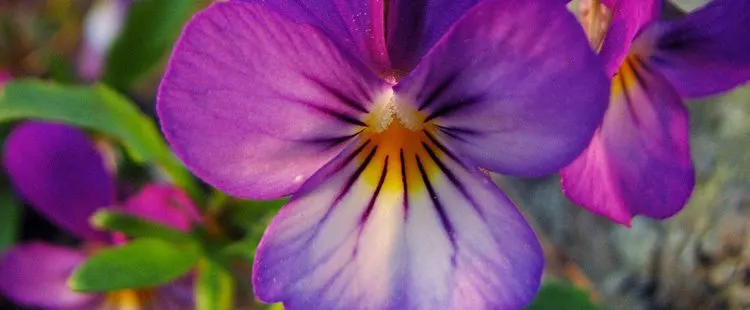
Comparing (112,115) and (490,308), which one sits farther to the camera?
(112,115)

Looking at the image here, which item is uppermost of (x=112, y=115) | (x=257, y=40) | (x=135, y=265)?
(x=257, y=40)

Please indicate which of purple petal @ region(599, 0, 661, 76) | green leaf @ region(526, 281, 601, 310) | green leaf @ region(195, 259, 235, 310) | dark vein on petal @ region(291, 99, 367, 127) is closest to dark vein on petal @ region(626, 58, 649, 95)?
purple petal @ region(599, 0, 661, 76)

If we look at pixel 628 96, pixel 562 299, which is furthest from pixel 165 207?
pixel 628 96

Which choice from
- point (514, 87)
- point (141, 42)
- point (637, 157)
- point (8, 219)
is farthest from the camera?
point (141, 42)

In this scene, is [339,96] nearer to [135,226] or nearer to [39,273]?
[135,226]

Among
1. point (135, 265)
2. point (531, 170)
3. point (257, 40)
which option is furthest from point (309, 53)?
point (135, 265)

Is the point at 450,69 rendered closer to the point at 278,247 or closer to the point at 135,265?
the point at 278,247

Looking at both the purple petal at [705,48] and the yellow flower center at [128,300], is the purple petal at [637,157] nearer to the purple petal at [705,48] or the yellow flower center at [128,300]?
the purple petal at [705,48]
